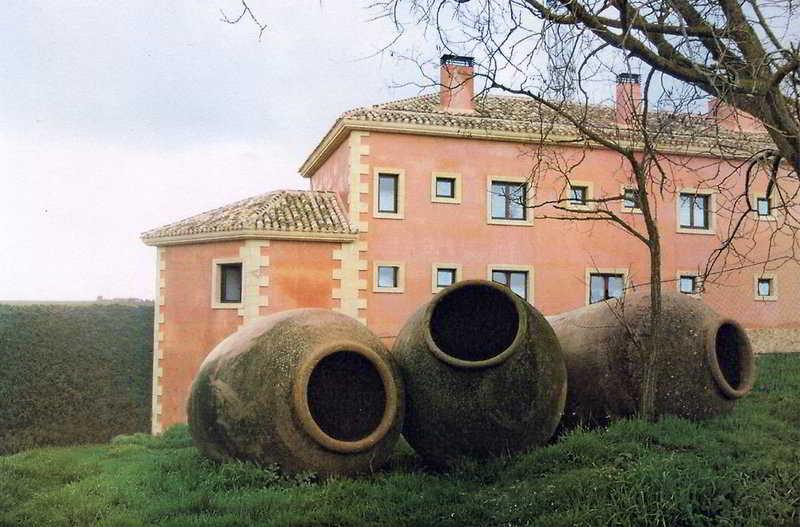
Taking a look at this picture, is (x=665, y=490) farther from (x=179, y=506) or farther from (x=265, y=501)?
(x=179, y=506)

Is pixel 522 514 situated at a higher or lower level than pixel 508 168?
lower

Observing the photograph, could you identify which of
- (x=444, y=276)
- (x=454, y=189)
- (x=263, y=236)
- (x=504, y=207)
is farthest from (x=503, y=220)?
(x=263, y=236)

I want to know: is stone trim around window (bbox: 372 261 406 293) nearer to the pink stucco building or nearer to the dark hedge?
the pink stucco building

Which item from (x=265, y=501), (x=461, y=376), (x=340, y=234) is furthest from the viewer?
(x=340, y=234)

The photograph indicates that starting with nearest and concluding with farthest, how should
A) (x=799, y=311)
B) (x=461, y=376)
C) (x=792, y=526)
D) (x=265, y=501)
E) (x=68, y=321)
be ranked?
(x=792, y=526)
(x=265, y=501)
(x=461, y=376)
(x=68, y=321)
(x=799, y=311)

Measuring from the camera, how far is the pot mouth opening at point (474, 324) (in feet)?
29.0

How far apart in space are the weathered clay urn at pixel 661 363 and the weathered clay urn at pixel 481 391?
1.41 meters

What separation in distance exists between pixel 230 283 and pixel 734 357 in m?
11.5

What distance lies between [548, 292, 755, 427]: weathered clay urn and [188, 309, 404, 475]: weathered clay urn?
106 inches

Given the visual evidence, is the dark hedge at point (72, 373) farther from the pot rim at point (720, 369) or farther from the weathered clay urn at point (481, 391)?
the pot rim at point (720, 369)

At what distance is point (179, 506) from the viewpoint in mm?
6816

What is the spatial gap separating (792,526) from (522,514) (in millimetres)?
2008

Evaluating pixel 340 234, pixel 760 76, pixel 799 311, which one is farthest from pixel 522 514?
pixel 799 311

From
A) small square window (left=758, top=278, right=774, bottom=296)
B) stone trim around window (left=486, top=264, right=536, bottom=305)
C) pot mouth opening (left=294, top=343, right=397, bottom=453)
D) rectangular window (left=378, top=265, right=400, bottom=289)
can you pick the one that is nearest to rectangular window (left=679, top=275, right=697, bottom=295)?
small square window (left=758, top=278, right=774, bottom=296)
